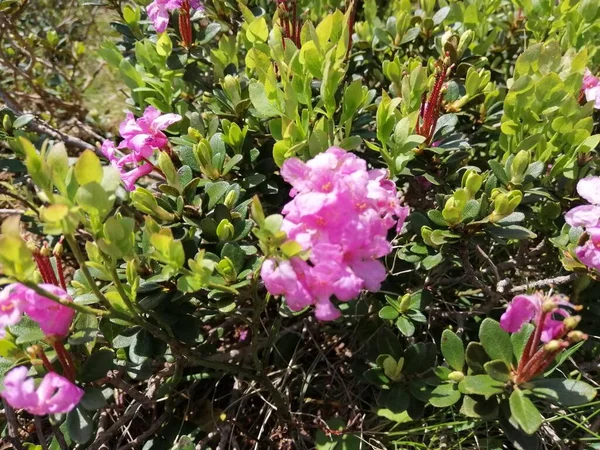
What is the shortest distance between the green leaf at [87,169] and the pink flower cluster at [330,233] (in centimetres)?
38

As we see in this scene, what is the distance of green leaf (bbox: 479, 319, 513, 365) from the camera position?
1.32m

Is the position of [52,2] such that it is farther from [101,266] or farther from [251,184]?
[101,266]

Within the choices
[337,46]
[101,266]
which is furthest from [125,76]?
[101,266]

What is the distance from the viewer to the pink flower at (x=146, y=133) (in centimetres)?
153

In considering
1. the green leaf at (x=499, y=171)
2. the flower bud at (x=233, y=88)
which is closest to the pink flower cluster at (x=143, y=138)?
the flower bud at (x=233, y=88)

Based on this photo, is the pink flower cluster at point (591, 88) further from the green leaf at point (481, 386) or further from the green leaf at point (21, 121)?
the green leaf at point (21, 121)

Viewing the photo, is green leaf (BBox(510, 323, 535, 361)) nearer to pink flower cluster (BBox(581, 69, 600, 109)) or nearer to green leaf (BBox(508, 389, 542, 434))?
green leaf (BBox(508, 389, 542, 434))

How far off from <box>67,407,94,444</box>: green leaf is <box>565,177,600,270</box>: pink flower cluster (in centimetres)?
129

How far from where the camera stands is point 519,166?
4.82 ft

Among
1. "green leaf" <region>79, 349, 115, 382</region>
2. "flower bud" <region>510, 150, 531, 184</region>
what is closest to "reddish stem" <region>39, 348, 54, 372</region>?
"green leaf" <region>79, 349, 115, 382</region>

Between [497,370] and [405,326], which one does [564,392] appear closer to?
[497,370]

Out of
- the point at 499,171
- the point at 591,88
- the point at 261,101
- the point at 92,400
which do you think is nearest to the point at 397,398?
the point at 499,171

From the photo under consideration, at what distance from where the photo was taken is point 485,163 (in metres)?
2.01

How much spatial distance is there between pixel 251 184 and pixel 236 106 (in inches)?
10.9
